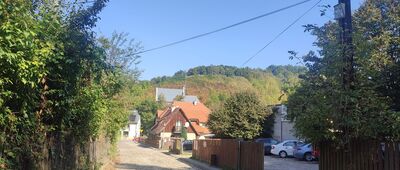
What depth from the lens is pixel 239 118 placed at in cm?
4469

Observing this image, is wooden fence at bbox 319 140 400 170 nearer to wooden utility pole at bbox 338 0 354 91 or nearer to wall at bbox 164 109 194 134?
wooden utility pole at bbox 338 0 354 91

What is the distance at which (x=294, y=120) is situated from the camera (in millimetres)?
12188

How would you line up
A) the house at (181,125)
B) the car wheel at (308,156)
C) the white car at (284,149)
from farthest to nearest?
the house at (181,125), the white car at (284,149), the car wheel at (308,156)

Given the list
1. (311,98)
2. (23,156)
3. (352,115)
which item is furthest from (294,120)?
(23,156)

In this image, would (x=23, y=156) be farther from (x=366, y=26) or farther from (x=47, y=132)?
(x=366, y=26)

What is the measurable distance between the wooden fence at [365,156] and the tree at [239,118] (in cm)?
3220

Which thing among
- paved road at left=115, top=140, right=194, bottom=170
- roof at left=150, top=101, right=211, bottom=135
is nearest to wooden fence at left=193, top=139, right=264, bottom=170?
paved road at left=115, top=140, right=194, bottom=170

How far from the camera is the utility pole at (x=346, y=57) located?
34.3ft

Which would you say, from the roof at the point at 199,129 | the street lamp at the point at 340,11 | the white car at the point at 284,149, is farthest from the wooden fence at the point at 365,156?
the roof at the point at 199,129

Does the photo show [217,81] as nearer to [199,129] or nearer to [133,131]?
[133,131]

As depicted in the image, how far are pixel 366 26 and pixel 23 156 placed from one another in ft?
35.6

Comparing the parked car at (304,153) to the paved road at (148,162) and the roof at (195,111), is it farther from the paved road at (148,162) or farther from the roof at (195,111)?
the roof at (195,111)

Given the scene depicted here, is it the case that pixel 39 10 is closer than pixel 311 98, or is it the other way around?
pixel 39 10

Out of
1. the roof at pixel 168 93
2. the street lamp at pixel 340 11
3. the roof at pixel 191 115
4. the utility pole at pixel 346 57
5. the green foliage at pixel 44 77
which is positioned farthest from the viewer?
the roof at pixel 168 93
